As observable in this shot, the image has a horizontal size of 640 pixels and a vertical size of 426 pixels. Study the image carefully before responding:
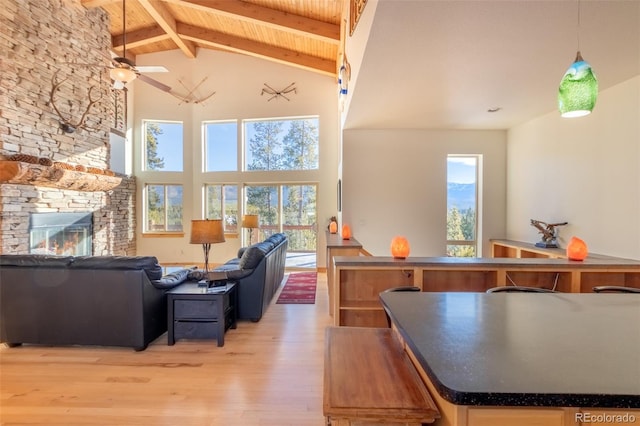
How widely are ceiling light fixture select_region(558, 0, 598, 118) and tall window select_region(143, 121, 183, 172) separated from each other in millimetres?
7431

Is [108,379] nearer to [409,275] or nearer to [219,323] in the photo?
[219,323]

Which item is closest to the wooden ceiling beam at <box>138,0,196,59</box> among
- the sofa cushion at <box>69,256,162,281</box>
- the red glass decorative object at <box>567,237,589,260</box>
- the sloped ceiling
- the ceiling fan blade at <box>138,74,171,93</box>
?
the ceiling fan blade at <box>138,74,171,93</box>

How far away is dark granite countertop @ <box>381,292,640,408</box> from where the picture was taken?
0.71 metres

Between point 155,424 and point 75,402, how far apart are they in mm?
737

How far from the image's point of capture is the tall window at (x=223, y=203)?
7172mm

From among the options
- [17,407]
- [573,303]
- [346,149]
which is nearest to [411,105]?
[346,149]

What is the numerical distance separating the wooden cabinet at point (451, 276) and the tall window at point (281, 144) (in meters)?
4.55

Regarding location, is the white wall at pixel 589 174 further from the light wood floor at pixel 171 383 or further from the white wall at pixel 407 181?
the light wood floor at pixel 171 383

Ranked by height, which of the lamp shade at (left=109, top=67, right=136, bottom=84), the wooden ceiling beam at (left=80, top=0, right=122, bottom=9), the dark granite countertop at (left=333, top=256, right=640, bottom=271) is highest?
the wooden ceiling beam at (left=80, top=0, right=122, bottom=9)

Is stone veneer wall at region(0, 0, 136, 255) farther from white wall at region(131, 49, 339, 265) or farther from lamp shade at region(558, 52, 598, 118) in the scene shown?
lamp shade at region(558, 52, 598, 118)

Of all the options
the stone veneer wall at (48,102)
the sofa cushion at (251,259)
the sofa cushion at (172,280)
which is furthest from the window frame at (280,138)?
the sofa cushion at (172,280)

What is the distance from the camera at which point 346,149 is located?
5.03 m

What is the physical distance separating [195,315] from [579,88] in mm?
3549

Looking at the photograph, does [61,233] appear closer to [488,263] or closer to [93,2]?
[93,2]
